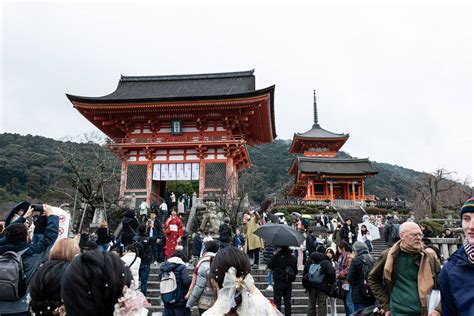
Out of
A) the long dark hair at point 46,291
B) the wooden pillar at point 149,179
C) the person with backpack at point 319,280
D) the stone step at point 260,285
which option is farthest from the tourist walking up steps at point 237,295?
the wooden pillar at point 149,179

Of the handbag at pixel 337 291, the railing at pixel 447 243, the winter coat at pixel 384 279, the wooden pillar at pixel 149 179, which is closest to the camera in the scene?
the winter coat at pixel 384 279

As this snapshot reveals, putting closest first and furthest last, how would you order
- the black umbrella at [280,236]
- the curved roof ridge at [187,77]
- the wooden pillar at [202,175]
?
1. the black umbrella at [280,236]
2. the wooden pillar at [202,175]
3. the curved roof ridge at [187,77]

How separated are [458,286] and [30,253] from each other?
3760mm

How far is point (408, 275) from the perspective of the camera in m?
3.37

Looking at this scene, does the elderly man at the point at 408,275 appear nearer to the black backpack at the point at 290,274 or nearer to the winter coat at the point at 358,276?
the winter coat at the point at 358,276

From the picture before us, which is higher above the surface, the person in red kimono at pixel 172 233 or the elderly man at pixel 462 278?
the elderly man at pixel 462 278

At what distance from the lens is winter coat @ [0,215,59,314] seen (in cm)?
325

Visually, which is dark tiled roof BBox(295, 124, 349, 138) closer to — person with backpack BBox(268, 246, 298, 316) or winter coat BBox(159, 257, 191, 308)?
person with backpack BBox(268, 246, 298, 316)

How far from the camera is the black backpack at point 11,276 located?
3123 mm

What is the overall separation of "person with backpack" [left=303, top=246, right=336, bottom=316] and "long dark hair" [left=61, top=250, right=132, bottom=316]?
4.66 meters

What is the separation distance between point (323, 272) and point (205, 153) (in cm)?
1529

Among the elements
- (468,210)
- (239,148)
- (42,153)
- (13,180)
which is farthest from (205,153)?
(42,153)

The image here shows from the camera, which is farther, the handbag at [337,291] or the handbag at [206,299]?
the handbag at [337,291]

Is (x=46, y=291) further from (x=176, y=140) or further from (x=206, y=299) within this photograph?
(x=176, y=140)
